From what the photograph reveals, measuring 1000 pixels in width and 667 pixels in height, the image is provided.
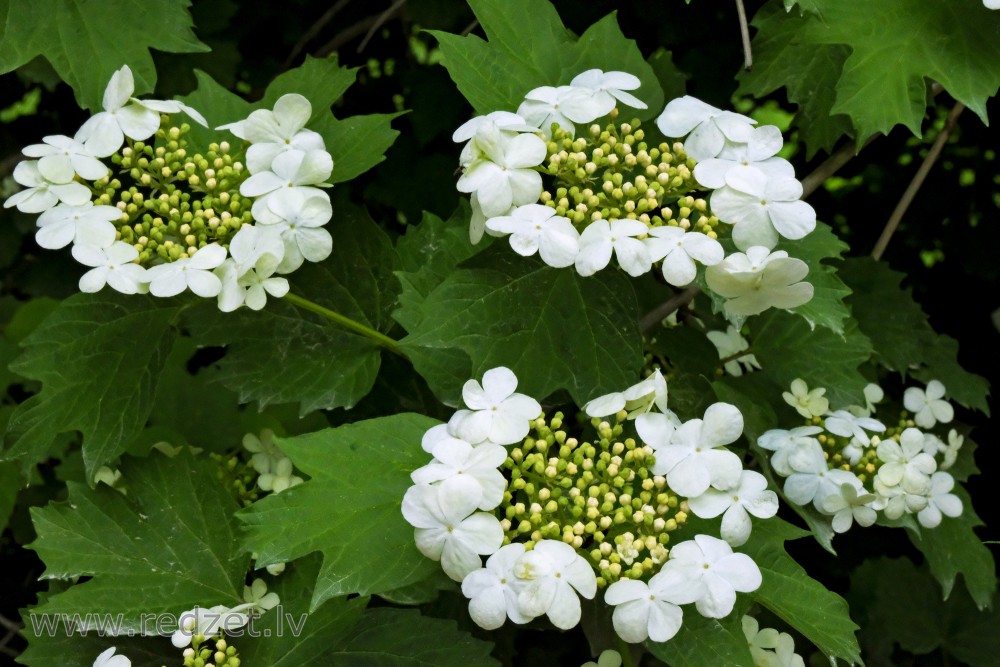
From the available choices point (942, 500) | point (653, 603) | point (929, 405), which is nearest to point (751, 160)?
point (653, 603)

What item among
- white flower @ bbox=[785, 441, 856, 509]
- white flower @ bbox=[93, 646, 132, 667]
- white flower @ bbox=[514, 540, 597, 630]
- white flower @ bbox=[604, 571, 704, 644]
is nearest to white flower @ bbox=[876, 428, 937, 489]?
white flower @ bbox=[785, 441, 856, 509]

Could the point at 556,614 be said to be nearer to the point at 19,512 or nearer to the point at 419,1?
the point at 419,1

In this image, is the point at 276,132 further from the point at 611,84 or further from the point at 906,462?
the point at 906,462

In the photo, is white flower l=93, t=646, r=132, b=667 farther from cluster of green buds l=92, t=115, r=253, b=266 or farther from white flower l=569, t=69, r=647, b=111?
white flower l=569, t=69, r=647, b=111

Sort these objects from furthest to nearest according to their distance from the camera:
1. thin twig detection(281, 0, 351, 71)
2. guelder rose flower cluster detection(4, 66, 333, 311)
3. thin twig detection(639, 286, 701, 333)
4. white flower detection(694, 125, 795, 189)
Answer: thin twig detection(281, 0, 351, 71)
thin twig detection(639, 286, 701, 333)
guelder rose flower cluster detection(4, 66, 333, 311)
white flower detection(694, 125, 795, 189)

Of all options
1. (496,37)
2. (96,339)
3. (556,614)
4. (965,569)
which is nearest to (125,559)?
(96,339)

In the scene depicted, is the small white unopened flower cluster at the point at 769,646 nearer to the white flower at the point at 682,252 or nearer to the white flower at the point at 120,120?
the white flower at the point at 682,252
